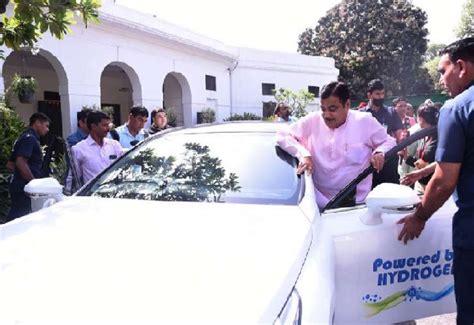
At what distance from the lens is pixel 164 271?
1513mm

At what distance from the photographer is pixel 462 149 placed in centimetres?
194

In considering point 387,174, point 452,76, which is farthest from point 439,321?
point 452,76

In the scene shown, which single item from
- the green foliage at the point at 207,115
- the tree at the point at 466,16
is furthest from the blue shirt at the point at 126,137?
the tree at the point at 466,16

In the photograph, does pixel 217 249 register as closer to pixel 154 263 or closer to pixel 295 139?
pixel 154 263

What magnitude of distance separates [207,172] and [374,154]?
99 cm

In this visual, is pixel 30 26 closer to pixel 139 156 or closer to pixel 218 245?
pixel 139 156

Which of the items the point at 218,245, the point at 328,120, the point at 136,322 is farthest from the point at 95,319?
the point at 328,120

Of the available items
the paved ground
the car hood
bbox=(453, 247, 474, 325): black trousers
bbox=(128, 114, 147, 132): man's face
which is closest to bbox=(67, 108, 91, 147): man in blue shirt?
bbox=(128, 114, 147, 132): man's face

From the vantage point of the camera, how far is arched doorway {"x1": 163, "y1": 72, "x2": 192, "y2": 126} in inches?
618

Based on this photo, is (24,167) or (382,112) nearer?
(24,167)

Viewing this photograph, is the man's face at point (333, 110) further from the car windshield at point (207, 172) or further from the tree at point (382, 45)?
the tree at point (382, 45)

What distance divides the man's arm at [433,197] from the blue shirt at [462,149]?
0.05m

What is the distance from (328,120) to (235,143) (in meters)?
0.61

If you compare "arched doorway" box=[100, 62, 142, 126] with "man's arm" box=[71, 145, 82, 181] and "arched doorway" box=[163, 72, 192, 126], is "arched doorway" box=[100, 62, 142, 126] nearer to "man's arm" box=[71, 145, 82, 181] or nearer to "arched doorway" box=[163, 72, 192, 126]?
"arched doorway" box=[163, 72, 192, 126]
